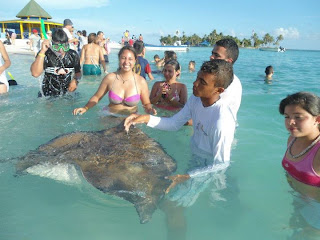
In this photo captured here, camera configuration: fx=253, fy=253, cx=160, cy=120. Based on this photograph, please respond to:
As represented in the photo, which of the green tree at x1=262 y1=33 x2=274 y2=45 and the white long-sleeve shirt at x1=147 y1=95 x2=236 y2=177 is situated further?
the green tree at x1=262 y1=33 x2=274 y2=45

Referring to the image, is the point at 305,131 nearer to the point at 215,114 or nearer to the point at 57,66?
the point at 215,114

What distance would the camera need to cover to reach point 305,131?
2.40m

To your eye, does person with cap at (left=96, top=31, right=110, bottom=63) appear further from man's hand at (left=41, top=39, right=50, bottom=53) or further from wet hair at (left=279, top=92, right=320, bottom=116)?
wet hair at (left=279, top=92, right=320, bottom=116)

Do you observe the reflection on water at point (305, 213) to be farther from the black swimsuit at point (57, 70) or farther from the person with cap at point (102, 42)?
the person with cap at point (102, 42)

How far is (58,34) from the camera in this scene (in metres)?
5.13

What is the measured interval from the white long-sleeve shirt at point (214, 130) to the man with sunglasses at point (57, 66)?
340cm

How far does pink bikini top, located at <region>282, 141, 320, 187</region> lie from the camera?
240cm

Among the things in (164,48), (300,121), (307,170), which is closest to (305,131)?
(300,121)

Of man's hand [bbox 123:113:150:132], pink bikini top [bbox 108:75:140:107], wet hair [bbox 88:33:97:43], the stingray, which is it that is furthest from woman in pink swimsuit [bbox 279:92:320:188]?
wet hair [bbox 88:33:97:43]

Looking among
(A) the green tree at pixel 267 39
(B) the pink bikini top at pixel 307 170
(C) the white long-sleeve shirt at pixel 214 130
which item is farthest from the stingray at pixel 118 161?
(A) the green tree at pixel 267 39

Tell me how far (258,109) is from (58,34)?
5679 millimetres

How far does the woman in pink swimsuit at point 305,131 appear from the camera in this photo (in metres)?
2.34

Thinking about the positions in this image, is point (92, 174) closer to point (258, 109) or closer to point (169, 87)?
point (169, 87)

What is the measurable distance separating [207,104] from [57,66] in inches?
155
